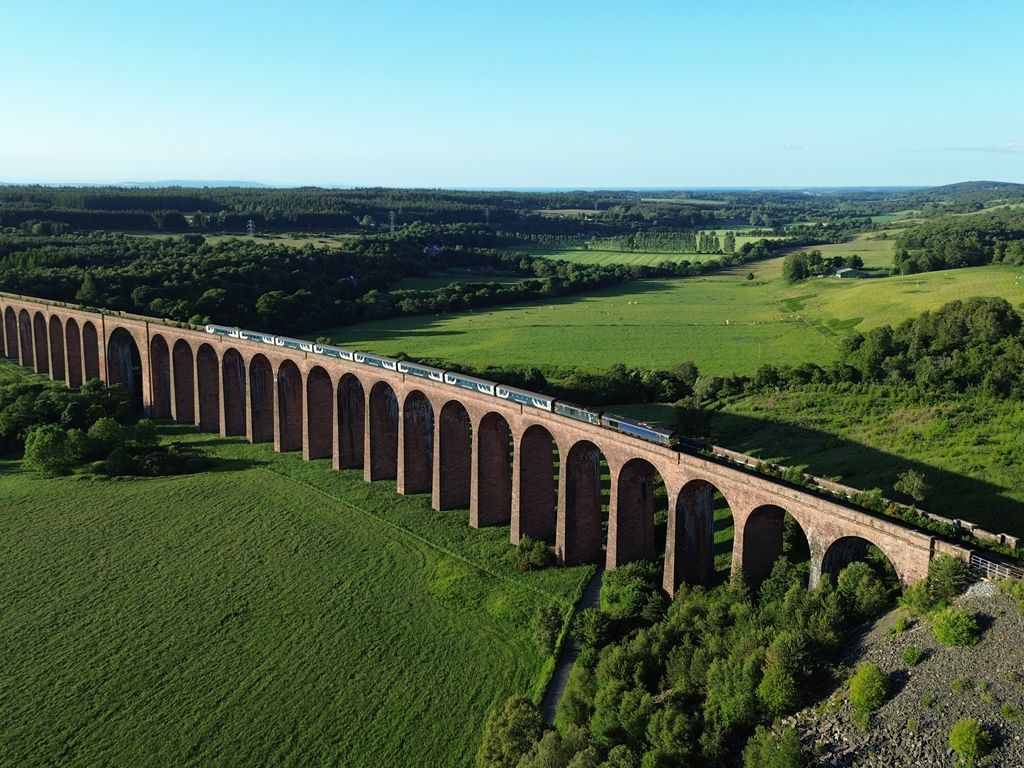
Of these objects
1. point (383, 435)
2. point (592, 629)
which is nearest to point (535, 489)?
point (592, 629)

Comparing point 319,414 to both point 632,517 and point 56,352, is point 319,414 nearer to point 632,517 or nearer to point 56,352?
point 632,517

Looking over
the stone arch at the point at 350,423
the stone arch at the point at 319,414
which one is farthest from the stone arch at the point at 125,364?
the stone arch at the point at 350,423

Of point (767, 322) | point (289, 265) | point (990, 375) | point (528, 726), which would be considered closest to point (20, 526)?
point (528, 726)

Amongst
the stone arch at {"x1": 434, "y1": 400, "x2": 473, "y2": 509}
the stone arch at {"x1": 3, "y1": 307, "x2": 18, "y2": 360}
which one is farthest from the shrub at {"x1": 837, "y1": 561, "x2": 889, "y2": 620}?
the stone arch at {"x1": 3, "y1": 307, "x2": 18, "y2": 360}

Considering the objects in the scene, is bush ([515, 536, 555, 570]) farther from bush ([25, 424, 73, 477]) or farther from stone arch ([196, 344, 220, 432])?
stone arch ([196, 344, 220, 432])

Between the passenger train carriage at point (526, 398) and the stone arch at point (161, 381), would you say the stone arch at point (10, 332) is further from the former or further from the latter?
the passenger train carriage at point (526, 398)

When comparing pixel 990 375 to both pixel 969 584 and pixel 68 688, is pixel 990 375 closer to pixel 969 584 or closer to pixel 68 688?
pixel 969 584

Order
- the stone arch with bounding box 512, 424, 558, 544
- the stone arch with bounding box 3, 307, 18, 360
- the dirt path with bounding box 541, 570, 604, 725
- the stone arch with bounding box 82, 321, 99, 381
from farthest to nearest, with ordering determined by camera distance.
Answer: the stone arch with bounding box 3, 307, 18, 360 < the stone arch with bounding box 82, 321, 99, 381 < the stone arch with bounding box 512, 424, 558, 544 < the dirt path with bounding box 541, 570, 604, 725
